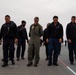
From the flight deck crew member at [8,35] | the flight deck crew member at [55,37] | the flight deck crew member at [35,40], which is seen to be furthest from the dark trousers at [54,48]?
the flight deck crew member at [8,35]

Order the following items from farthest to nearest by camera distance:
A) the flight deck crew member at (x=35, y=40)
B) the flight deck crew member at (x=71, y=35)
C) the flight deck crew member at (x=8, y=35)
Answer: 1. the flight deck crew member at (x=71, y=35)
2. the flight deck crew member at (x=35, y=40)
3. the flight deck crew member at (x=8, y=35)

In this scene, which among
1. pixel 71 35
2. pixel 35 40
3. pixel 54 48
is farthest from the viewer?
pixel 71 35

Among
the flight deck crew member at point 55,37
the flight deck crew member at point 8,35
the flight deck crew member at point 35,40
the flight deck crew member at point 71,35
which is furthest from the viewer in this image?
the flight deck crew member at point 71,35

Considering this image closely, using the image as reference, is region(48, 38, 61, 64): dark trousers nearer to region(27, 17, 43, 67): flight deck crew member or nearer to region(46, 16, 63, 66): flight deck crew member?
region(46, 16, 63, 66): flight deck crew member

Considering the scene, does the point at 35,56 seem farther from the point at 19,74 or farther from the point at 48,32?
the point at 19,74

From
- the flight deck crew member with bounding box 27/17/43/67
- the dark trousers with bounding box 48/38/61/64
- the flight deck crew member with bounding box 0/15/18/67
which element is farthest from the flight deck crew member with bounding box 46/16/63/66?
the flight deck crew member with bounding box 0/15/18/67

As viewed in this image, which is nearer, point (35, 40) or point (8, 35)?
point (8, 35)

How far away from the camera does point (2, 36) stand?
15.8 meters

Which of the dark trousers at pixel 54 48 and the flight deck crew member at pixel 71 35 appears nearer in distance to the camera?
the dark trousers at pixel 54 48

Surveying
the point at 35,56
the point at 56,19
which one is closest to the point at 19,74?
the point at 35,56

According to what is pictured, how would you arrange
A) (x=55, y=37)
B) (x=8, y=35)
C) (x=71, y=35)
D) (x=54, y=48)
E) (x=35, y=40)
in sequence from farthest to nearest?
(x=71, y=35)
(x=54, y=48)
(x=55, y=37)
(x=35, y=40)
(x=8, y=35)

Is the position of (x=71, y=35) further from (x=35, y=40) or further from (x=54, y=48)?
(x=35, y=40)

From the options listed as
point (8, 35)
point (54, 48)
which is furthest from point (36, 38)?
point (8, 35)

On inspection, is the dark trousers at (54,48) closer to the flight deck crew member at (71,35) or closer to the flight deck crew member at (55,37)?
the flight deck crew member at (55,37)
